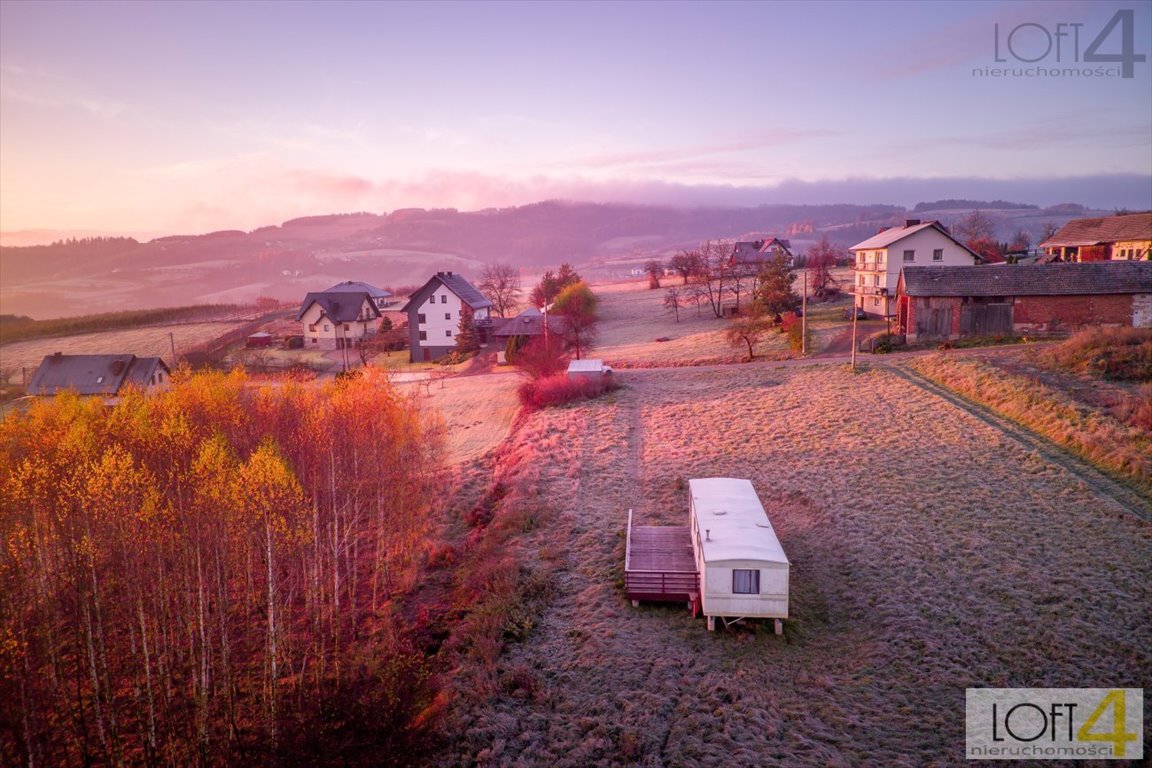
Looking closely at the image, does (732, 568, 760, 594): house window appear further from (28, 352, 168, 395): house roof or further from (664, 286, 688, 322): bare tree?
(664, 286, 688, 322): bare tree

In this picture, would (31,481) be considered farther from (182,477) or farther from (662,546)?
(662,546)

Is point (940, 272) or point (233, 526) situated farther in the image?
point (940, 272)

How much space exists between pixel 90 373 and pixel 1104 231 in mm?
81435

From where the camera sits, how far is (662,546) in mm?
21094

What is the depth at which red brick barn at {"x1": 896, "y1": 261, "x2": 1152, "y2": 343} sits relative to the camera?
4350 centimetres

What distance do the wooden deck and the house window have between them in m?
1.71

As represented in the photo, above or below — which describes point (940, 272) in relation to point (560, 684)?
above

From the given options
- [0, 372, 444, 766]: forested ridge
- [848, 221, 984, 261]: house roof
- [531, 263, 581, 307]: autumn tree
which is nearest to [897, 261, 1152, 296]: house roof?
[848, 221, 984, 261]: house roof

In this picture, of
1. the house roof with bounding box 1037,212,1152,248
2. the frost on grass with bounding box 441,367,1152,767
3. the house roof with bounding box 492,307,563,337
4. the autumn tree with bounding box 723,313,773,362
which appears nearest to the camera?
the frost on grass with bounding box 441,367,1152,767

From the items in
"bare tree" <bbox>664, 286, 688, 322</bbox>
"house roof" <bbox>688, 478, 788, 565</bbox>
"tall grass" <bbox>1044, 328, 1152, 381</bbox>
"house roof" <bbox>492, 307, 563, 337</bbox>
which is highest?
"bare tree" <bbox>664, 286, 688, 322</bbox>

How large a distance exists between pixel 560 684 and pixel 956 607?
35.4 ft

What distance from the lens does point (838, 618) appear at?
1805 cm

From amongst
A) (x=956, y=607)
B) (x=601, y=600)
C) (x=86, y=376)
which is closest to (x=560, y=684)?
(x=601, y=600)

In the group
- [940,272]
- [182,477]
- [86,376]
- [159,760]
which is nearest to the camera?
[159,760]
